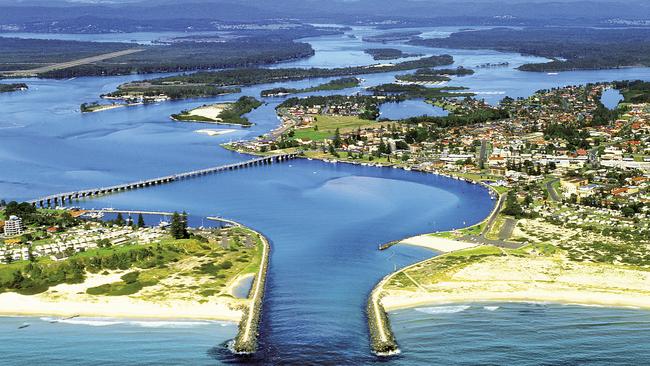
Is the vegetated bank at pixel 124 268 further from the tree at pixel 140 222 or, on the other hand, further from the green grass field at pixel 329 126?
the green grass field at pixel 329 126

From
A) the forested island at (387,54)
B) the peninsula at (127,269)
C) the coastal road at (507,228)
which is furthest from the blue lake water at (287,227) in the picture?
the forested island at (387,54)

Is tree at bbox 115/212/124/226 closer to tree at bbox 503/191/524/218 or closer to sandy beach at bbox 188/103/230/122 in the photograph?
tree at bbox 503/191/524/218

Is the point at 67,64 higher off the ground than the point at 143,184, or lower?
higher

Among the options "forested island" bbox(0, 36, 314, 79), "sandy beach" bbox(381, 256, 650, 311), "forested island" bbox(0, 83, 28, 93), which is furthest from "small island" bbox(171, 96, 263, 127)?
"sandy beach" bbox(381, 256, 650, 311)

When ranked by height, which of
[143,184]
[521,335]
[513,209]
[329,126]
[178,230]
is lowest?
[329,126]

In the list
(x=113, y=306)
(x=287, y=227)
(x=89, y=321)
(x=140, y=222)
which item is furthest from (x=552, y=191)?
(x=89, y=321)

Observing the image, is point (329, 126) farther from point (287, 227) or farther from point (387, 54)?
point (387, 54)

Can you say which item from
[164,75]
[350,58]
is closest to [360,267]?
[164,75]
